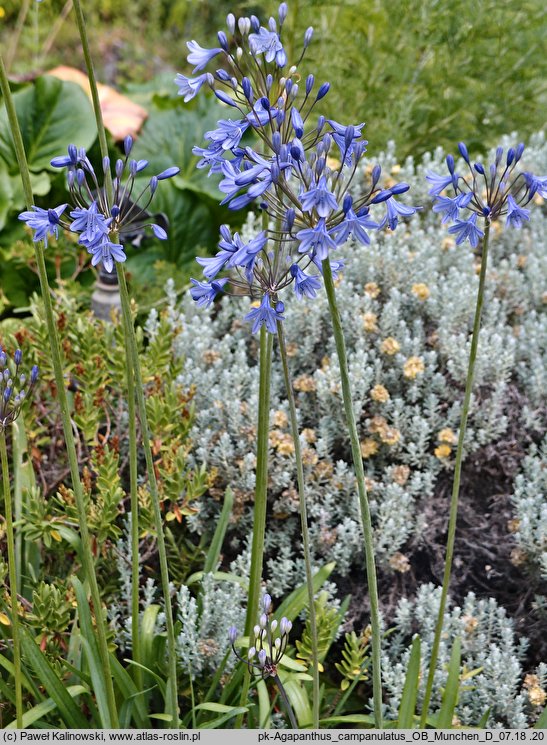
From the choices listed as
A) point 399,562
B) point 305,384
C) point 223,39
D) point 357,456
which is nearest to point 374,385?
point 305,384

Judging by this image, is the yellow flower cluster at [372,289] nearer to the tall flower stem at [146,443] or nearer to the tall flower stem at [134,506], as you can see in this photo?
the tall flower stem at [134,506]

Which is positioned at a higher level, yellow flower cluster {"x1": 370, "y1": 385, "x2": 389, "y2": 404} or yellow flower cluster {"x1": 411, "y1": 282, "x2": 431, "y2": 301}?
yellow flower cluster {"x1": 411, "y1": 282, "x2": 431, "y2": 301}

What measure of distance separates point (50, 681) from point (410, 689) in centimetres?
93

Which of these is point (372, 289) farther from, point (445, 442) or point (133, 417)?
point (133, 417)

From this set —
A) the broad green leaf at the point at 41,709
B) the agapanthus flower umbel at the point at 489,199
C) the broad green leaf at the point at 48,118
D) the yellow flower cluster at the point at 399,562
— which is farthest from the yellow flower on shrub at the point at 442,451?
the broad green leaf at the point at 48,118

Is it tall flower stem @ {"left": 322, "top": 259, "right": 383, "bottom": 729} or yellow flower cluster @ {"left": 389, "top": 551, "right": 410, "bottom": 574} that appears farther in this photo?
yellow flower cluster @ {"left": 389, "top": 551, "right": 410, "bottom": 574}

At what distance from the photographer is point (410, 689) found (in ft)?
6.91

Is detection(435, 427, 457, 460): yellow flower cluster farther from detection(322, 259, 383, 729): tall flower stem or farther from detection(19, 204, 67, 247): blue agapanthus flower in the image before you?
detection(19, 204, 67, 247): blue agapanthus flower

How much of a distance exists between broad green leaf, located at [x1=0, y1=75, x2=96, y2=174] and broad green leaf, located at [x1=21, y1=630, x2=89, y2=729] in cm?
320

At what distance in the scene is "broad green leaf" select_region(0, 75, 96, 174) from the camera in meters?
4.61

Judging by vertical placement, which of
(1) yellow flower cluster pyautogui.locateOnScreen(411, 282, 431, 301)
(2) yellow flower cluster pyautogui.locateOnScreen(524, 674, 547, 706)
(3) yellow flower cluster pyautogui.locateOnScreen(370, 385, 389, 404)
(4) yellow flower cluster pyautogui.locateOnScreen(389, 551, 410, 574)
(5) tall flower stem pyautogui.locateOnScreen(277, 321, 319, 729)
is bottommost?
(2) yellow flower cluster pyautogui.locateOnScreen(524, 674, 547, 706)

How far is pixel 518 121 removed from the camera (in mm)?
4902

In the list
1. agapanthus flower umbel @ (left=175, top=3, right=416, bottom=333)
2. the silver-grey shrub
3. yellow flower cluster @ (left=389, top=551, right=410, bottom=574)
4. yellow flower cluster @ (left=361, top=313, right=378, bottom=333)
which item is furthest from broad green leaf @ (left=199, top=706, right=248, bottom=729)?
yellow flower cluster @ (left=361, top=313, right=378, bottom=333)

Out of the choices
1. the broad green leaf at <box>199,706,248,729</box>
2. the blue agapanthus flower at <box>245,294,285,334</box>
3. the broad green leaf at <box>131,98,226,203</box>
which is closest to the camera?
the blue agapanthus flower at <box>245,294,285,334</box>
